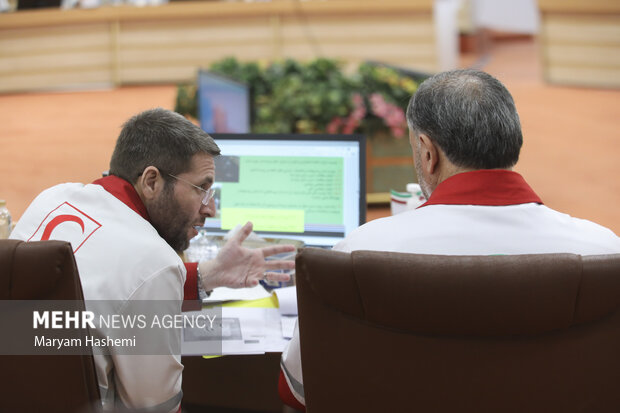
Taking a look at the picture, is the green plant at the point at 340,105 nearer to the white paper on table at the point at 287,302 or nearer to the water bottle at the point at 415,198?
the water bottle at the point at 415,198

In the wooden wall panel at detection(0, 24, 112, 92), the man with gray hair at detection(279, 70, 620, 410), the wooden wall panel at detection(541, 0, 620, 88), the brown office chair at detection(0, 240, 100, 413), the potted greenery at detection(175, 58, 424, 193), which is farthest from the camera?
the wooden wall panel at detection(0, 24, 112, 92)

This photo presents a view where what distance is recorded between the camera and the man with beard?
1350 millimetres

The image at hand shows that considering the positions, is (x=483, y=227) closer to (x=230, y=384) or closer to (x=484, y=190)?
(x=484, y=190)

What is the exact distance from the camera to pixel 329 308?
1.13m

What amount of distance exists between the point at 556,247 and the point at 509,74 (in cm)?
865

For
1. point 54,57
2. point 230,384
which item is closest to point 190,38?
point 54,57

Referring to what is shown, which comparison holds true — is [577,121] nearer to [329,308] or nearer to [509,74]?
[509,74]

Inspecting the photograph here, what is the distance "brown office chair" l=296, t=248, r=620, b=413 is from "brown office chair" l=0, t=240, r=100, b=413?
15.6 inches

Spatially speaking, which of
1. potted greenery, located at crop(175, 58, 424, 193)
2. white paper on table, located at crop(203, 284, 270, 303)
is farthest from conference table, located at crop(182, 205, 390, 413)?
potted greenery, located at crop(175, 58, 424, 193)

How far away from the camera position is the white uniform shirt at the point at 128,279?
1342 millimetres

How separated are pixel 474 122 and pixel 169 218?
74cm

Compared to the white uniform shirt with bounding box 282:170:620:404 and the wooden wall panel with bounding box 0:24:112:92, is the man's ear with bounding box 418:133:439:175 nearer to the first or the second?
the white uniform shirt with bounding box 282:170:620:404

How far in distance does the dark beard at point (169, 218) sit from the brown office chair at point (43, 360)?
0.43 meters

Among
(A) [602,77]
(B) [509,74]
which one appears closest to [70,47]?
(B) [509,74]
